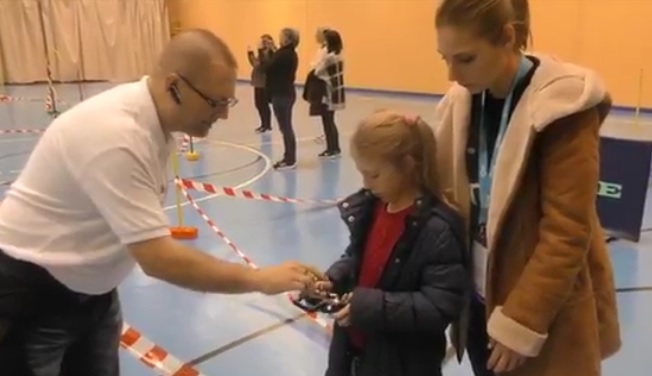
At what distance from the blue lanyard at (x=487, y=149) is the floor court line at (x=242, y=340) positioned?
2019mm

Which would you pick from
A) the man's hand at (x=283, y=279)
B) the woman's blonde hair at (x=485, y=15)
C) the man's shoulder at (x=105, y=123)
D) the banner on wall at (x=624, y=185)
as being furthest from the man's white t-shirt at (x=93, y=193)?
the banner on wall at (x=624, y=185)

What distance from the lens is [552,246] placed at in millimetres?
1482

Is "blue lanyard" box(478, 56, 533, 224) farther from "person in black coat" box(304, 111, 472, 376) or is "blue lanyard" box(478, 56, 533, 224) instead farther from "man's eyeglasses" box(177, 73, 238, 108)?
"man's eyeglasses" box(177, 73, 238, 108)

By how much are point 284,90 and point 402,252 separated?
640cm

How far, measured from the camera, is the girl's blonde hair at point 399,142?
176 cm

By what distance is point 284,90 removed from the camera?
8023 mm

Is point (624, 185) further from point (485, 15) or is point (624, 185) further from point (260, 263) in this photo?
point (485, 15)

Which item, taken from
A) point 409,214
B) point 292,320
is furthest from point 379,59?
point 409,214

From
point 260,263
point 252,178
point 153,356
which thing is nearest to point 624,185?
point 260,263

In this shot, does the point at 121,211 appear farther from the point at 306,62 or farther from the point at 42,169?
the point at 306,62

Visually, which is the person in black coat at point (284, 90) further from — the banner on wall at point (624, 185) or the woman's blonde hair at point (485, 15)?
the woman's blonde hair at point (485, 15)

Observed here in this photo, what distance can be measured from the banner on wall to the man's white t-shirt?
3.85 m

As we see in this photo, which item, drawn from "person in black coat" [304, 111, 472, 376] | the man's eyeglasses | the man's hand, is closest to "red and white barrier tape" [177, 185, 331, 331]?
"person in black coat" [304, 111, 472, 376]

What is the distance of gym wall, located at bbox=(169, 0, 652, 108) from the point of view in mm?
11820
